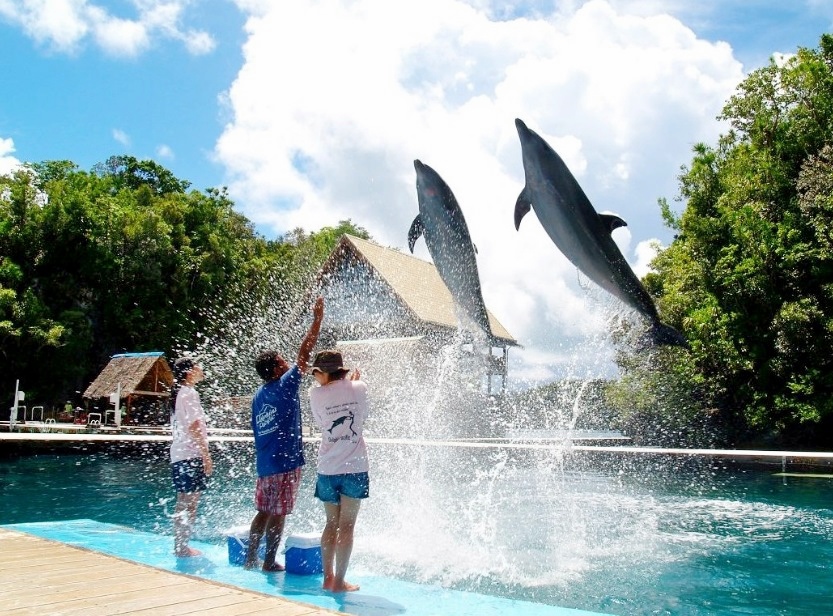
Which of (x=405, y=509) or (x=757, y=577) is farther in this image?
(x=405, y=509)

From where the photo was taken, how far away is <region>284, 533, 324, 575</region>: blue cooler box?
15.4 feet

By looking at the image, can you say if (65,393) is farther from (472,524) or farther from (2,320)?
(472,524)

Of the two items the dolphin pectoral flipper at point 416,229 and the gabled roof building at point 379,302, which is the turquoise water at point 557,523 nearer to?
the dolphin pectoral flipper at point 416,229

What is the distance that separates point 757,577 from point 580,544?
167 cm

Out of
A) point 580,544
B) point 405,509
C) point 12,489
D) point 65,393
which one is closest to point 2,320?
point 65,393

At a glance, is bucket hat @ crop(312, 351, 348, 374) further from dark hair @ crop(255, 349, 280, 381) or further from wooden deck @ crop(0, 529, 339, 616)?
wooden deck @ crop(0, 529, 339, 616)

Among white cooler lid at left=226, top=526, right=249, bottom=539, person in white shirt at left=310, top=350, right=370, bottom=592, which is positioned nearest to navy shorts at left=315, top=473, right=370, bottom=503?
person in white shirt at left=310, top=350, right=370, bottom=592

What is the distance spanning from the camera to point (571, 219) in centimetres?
656

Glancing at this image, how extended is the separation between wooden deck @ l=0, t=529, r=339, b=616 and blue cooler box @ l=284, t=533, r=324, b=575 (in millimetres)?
980

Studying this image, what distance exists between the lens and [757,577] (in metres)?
6.03

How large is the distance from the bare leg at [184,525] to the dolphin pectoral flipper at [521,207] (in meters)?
3.75

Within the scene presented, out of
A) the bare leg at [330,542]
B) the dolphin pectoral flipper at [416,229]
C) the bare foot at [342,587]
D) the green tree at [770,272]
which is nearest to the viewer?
the bare foot at [342,587]

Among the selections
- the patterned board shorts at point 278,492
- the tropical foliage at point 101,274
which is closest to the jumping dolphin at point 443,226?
the patterned board shorts at point 278,492

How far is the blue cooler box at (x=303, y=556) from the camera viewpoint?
470cm
